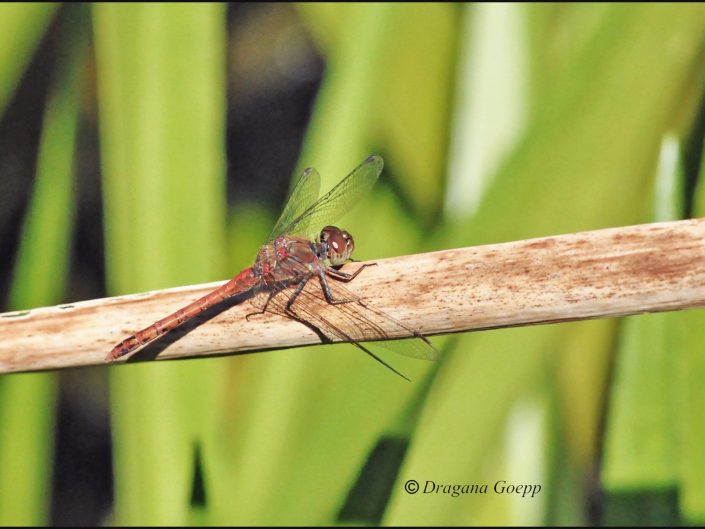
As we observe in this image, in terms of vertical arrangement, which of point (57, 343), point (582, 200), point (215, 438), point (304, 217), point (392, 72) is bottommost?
point (215, 438)

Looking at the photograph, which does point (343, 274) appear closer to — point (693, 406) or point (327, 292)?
point (327, 292)

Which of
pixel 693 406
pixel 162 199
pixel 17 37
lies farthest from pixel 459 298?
pixel 17 37

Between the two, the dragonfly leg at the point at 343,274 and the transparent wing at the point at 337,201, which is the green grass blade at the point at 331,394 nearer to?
the transparent wing at the point at 337,201

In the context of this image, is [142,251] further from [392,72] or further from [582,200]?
[582,200]

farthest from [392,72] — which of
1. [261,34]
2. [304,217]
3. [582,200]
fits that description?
[261,34]

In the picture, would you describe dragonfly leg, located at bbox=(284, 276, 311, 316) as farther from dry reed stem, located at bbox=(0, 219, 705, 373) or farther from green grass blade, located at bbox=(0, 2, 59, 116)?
green grass blade, located at bbox=(0, 2, 59, 116)

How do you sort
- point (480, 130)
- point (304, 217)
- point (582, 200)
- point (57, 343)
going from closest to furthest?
1. point (57, 343)
2. point (582, 200)
3. point (480, 130)
4. point (304, 217)
